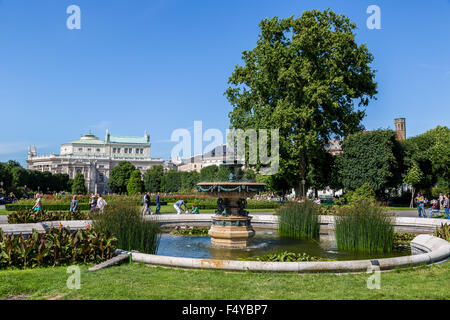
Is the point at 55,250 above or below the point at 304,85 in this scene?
below

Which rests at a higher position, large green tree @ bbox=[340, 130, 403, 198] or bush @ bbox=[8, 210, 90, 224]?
large green tree @ bbox=[340, 130, 403, 198]

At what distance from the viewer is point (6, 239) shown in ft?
25.4

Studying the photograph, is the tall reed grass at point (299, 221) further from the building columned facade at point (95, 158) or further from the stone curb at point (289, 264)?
the building columned facade at point (95, 158)

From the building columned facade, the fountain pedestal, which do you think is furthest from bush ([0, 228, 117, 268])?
the building columned facade

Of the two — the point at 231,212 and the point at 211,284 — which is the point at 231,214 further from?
the point at 211,284

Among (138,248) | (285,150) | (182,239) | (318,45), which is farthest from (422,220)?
(318,45)

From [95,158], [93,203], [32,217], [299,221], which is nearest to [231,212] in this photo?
[299,221]

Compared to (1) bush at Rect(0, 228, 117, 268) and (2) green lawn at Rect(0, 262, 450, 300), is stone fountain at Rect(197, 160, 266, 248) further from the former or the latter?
(2) green lawn at Rect(0, 262, 450, 300)

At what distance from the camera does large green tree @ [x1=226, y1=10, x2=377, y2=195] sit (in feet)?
91.3

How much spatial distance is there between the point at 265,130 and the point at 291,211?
50.8ft

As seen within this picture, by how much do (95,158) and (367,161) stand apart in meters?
124

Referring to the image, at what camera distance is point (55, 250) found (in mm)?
7617

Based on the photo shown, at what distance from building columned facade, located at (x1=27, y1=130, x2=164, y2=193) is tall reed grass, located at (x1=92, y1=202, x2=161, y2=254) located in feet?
431
